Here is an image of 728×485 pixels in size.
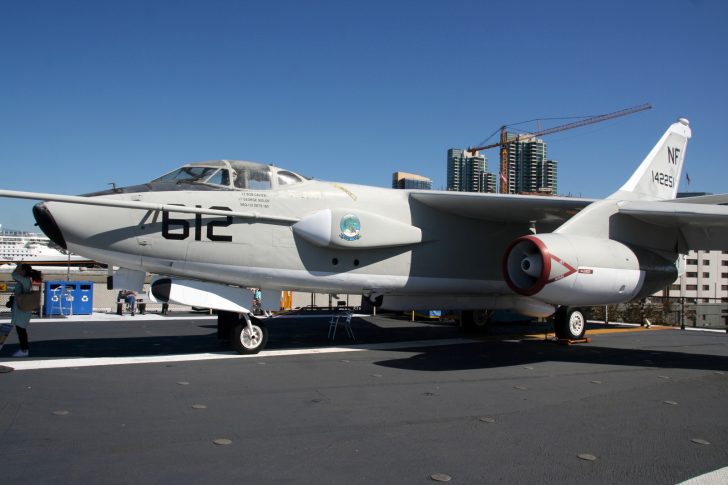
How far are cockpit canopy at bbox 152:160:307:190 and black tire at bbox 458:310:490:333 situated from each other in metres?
7.13

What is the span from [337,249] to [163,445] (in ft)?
20.2

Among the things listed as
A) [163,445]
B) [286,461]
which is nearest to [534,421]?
[286,461]

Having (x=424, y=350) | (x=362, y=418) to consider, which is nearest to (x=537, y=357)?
(x=424, y=350)

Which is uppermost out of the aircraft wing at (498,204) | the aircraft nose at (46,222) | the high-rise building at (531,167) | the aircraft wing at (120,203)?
the high-rise building at (531,167)

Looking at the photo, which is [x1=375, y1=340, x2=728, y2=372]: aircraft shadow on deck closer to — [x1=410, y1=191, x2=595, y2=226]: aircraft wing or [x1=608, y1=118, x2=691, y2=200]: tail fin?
[x1=410, y1=191, x2=595, y2=226]: aircraft wing

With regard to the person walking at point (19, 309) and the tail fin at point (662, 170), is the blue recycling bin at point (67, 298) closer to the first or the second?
the person walking at point (19, 309)

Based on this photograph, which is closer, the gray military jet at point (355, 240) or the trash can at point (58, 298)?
the gray military jet at point (355, 240)

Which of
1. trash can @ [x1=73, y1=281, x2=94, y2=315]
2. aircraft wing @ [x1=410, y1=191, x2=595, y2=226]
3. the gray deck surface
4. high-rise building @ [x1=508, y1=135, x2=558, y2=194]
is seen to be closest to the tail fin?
aircraft wing @ [x1=410, y1=191, x2=595, y2=226]

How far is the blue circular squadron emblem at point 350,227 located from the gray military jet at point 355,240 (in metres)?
0.02

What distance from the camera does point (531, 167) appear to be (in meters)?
131

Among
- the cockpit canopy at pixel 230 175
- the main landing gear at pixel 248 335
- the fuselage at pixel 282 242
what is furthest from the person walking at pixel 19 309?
the main landing gear at pixel 248 335

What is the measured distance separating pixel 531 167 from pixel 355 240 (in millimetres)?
128157

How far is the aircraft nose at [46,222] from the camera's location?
877 centimetres

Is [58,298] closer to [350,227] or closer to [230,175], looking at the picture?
[230,175]
